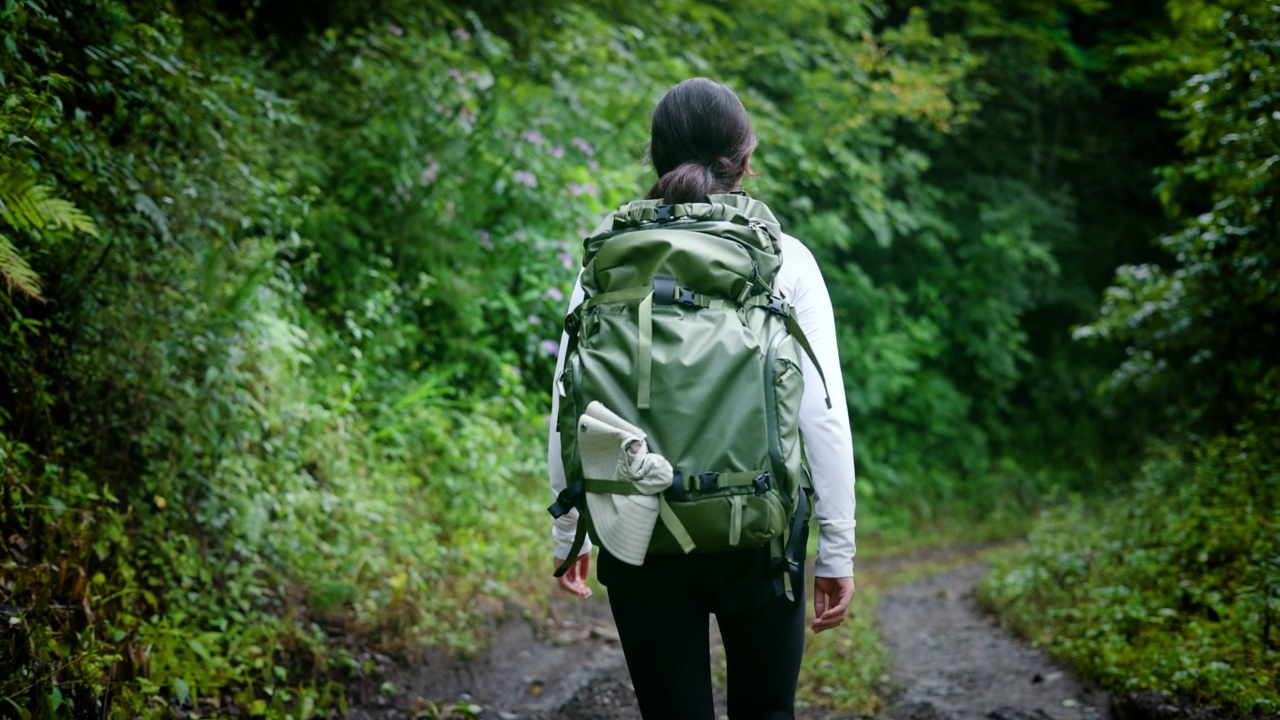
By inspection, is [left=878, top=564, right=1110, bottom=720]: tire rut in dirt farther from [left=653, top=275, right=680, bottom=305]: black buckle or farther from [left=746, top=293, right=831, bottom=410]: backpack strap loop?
[left=653, top=275, right=680, bottom=305]: black buckle

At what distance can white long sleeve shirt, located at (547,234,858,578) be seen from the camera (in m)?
1.92

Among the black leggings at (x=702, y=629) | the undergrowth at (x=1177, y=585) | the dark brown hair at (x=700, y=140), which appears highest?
the dark brown hair at (x=700, y=140)

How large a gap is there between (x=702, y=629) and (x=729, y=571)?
19 centimetres

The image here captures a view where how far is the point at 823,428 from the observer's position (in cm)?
193

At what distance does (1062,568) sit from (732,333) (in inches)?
198

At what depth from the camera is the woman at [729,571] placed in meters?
1.91

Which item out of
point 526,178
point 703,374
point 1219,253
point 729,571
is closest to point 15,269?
point 703,374

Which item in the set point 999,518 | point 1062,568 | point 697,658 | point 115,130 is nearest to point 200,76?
point 115,130

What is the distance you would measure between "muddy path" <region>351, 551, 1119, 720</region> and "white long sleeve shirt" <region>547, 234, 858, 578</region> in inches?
91.2

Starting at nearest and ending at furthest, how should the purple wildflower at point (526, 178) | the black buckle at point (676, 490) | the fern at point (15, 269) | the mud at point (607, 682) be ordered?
the black buckle at point (676, 490) < the fern at point (15, 269) < the mud at point (607, 682) < the purple wildflower at point (526, 178)

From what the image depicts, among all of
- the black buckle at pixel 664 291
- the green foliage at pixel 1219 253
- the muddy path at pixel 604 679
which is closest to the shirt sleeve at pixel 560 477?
the black buckle at pixel 664 291

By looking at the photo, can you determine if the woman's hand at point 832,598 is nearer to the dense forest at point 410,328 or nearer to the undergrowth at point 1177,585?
the dense forest at point 410,328

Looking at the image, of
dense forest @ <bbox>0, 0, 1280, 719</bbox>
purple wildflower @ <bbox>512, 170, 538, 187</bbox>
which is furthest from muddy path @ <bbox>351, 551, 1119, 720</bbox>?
purple wildflower @ <bbox>512, 170, 538, 187</bbox>

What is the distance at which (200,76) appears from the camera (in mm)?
4086
